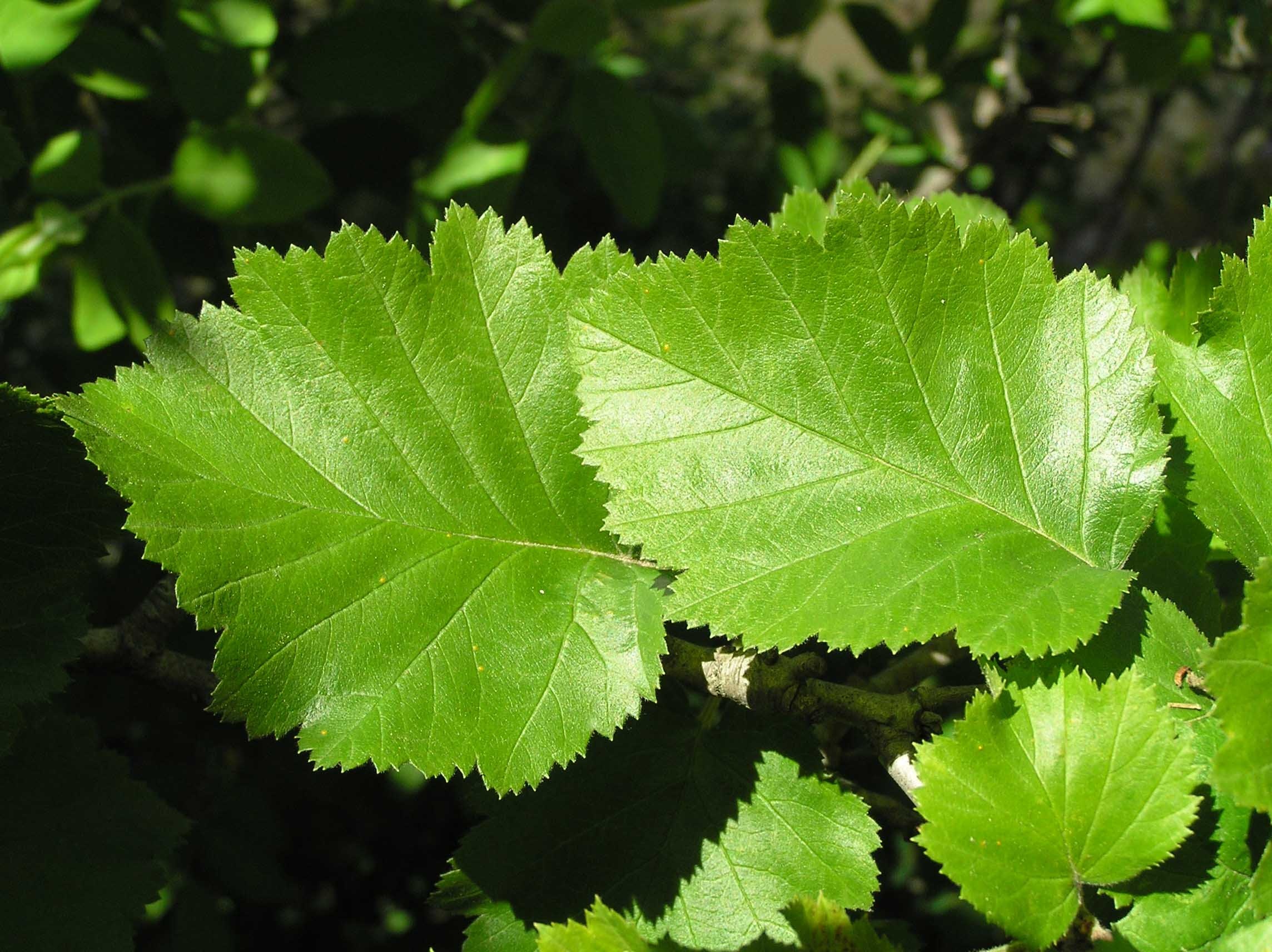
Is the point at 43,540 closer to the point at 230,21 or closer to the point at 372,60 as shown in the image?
the point at 230,21

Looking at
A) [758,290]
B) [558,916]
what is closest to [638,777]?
[558,916]

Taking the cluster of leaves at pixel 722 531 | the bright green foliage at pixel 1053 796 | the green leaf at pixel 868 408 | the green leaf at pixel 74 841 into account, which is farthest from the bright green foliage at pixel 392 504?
the green leaf at pixel 74 841

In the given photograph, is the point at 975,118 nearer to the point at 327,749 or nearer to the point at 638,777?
the point at 638,777

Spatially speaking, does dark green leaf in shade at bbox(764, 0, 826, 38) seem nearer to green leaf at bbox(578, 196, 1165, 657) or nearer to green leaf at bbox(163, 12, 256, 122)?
green leaf at bbox(163, 12, 256, 122)

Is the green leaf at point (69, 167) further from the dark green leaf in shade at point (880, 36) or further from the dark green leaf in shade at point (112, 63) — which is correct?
the dark green leaf in shade at point (880, 36)

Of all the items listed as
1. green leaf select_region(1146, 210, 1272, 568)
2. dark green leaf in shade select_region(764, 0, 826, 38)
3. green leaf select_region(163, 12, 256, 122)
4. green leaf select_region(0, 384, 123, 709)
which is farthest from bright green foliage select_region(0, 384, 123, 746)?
dark green leaf in shade select_region(764, 0, 826, 38)

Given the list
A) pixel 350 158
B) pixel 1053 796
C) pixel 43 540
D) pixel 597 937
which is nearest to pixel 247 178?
pixel 350 158
